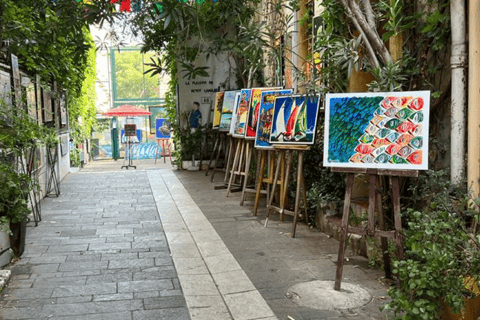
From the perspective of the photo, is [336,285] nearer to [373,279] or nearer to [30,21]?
[373,279]

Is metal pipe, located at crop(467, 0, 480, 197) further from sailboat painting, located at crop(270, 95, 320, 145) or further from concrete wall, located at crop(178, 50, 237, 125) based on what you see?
concrete wall, located at crop(178, 50, 237, 125)

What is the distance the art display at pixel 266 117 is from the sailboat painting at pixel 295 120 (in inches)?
14.6

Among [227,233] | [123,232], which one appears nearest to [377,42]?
[227,233]

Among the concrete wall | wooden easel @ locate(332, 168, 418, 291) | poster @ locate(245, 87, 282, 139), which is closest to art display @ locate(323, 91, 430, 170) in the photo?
wooden easel @ locate(332, 168, 418, 291)

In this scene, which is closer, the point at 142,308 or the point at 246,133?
the point at 142,308

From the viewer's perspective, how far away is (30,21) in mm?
6340

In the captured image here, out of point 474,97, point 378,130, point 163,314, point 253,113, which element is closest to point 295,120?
point 253,113

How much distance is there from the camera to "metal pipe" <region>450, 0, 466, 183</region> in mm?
4098

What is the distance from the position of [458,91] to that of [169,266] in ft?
10.5

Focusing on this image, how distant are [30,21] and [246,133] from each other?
3574 mm

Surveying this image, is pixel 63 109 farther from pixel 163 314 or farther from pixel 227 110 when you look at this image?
pixel 163 314

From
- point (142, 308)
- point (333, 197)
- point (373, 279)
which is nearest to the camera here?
point (142, 308)

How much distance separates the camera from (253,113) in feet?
26.6

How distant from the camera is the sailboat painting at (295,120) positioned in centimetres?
606
